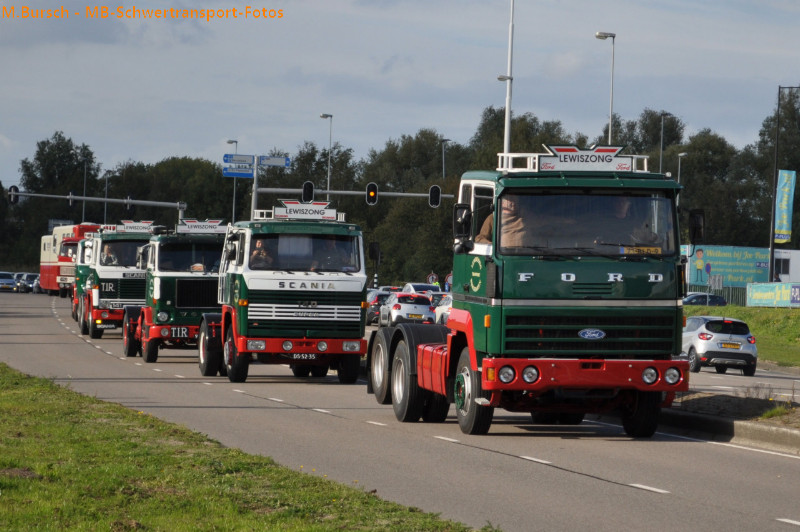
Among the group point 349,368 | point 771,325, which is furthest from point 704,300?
point 349,368

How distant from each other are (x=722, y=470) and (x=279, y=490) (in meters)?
4.63

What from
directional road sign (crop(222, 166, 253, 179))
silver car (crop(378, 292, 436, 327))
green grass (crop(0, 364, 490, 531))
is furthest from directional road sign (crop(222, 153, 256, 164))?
green grass (crop(0, 364, 490, 531))

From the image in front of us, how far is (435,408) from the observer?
54.9ft

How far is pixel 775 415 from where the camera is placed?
15.3 meters

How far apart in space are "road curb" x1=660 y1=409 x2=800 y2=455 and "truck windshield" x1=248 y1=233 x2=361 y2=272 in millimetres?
7995

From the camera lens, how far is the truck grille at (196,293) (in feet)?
92.0

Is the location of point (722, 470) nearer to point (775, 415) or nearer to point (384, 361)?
point (775, 415)

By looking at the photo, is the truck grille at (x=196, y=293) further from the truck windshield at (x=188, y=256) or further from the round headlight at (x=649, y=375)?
the round headlight at (x=649, y=375)

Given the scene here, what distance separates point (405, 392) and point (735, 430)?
13.6ft

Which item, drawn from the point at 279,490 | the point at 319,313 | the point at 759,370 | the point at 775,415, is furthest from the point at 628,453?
the point at 759,370

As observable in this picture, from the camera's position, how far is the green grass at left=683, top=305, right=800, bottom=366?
47.2 metres

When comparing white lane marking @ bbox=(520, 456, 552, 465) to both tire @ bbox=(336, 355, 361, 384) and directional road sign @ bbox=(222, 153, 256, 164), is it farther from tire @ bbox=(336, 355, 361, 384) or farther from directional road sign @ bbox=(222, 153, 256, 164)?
directional road sign @ bbox=(222, 153, 256, 164)

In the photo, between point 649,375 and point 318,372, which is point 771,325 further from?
point 649,375

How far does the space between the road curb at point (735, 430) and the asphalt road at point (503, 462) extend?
0.31 meters
